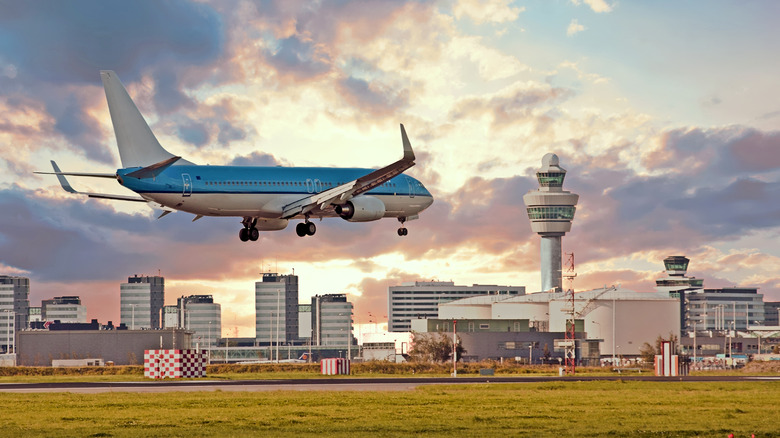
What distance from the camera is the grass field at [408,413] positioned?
3806cm

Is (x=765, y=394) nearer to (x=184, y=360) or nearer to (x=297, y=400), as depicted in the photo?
(x=297, y=400)

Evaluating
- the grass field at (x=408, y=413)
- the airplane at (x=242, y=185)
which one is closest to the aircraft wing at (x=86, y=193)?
the airplane at (x=242, y=185)

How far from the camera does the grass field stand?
38.1 m

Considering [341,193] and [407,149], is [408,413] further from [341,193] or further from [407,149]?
[341,193]

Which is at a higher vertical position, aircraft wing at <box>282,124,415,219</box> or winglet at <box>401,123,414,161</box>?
winglet at <box>401,123,414,161</box>

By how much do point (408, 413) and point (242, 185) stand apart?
35858 mm

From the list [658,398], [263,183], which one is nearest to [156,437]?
[658,398]

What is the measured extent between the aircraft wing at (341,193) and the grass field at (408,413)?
60.2ft

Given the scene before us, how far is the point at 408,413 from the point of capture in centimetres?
4509

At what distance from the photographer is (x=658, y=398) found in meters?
56.6

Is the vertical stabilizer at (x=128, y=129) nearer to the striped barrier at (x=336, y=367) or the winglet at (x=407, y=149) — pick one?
the winglet at (x=407, y=149)

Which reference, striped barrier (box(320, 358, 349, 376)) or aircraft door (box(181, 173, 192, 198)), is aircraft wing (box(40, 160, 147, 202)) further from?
striped barrier (box(320, 358, 349, 376))

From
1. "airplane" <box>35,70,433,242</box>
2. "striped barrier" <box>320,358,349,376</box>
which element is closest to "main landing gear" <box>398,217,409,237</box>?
"airplane" <box>35,70,433,242</box>

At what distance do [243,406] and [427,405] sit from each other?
860 cm
